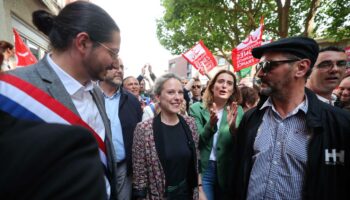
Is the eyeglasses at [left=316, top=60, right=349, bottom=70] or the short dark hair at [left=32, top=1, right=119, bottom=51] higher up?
the short dark hair at [left=32, top=1, right=119, bottom=51]

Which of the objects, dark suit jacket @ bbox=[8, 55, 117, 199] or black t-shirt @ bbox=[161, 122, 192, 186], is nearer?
dark suit jacket @ bbox=[8, 55, 117, 199]

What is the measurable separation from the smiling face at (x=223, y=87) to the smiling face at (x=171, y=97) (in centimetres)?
70

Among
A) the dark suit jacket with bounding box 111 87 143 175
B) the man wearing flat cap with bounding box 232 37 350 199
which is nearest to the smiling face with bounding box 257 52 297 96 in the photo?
the man wearing flat cap with bounding box 232 37 350 199

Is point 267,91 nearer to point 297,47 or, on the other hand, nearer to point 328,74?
point 297,47

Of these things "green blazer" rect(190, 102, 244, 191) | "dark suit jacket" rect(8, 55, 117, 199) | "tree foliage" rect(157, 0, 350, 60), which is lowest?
"green blazer" rect(190, 102, 244, 191)

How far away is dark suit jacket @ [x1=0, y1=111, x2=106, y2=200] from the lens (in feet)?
1.63

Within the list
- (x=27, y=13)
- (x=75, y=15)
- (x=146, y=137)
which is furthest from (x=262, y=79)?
(x=27, y=13)

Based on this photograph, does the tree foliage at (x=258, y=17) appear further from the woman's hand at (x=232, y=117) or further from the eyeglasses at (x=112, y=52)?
the eyeglasses at (x=112, y=52)

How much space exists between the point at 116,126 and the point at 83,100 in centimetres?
125

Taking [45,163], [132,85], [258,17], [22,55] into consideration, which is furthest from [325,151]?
[258,17]

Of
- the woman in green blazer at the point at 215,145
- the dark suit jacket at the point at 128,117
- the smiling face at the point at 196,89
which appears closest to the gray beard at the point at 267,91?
the woman in green blazer at the point at 215,145

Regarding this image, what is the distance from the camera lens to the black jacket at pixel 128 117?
3.03 metres

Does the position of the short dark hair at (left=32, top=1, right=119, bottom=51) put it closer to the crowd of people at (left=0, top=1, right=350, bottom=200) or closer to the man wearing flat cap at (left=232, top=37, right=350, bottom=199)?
the crowd of people at (left=0, top=1, right=350, bottom=200)

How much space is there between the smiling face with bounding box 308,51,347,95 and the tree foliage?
666 cm
